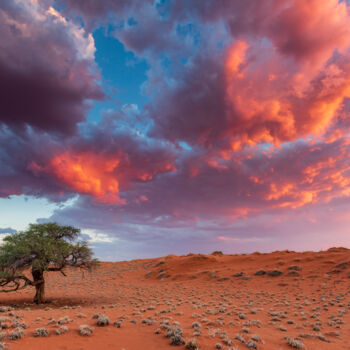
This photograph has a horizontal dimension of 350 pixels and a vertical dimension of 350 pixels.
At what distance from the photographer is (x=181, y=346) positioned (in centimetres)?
1010

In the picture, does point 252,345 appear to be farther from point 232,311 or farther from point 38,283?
point 38,283

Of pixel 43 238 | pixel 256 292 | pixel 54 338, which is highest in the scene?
pixel 43 238

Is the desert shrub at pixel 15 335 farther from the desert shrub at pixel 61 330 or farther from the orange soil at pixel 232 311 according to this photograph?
the desert shrub at pixel 61 330

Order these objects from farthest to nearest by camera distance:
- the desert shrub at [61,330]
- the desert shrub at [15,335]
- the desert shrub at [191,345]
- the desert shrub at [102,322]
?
the desert shrub at [102,322] < the desert shrub at [61,330] < the desert shrub at [191,345] < the desert shrub at [15,335]

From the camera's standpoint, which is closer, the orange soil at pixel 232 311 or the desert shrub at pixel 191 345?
the desert shrub at pixel 191 345

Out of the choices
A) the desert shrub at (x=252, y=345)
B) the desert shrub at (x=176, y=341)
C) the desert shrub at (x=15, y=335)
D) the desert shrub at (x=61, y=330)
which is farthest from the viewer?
the desert shrub at (x=61, y=330)

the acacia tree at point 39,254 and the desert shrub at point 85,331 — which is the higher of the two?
the acacia tree at point 39,254

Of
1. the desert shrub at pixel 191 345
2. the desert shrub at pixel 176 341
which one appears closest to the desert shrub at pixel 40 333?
the desert shrub at pixel 176 341

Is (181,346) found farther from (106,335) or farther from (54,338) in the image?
(54,338)

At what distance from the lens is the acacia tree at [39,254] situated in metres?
21.7

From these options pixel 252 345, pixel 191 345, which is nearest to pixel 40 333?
pixel 191 345

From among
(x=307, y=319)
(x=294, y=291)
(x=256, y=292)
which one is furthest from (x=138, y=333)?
(x=294, y=291)

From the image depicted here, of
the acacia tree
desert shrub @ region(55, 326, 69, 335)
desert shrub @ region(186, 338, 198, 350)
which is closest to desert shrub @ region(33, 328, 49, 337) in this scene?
desert shrub @ region(55, 326, 69, 335)

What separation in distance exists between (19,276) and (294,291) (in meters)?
30.7
